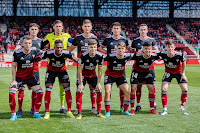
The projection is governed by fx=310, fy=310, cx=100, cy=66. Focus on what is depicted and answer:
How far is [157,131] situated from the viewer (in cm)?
621

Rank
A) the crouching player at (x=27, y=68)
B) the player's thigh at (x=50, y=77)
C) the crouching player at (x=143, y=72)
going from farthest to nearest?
the crouching player at (x=143, y=72) → the player's thigh at (x=50, y=77) → the crouching player at (x=27, y=68)

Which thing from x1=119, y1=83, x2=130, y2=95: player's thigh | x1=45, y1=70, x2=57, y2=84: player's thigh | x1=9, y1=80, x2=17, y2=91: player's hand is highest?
x1=45, y1=70, x2=57, y2=84: player's thigh

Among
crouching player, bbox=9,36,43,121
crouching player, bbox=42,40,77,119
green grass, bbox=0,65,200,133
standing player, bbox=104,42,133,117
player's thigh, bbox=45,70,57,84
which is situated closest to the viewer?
green grass, bbox=0,65,200,133

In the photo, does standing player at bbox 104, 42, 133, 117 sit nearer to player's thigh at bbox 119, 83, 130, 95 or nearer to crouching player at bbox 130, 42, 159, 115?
player's thigh at bbox 119, 83, 130, 95

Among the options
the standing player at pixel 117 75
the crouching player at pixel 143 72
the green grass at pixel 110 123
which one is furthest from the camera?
the crouching player at pixel 143 72

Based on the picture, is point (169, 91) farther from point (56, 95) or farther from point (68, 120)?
point (68, 120)

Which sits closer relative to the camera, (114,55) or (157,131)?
(157,131)

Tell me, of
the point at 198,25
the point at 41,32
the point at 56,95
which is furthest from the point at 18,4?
the point at 56,95

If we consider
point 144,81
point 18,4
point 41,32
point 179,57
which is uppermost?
point 18,4

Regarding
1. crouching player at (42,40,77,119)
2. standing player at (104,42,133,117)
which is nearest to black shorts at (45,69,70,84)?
crouching player at (42,40,77,119)

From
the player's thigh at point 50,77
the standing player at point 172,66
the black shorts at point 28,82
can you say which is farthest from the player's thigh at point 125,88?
the black shorts at point 28,82

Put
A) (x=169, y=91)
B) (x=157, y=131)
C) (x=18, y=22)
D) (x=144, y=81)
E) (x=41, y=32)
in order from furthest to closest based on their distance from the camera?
1. (x=18, y=22)
2. (x=41, y=32)
3. (x=169, y=91)
4. (x=144, y=81)
5. (x=157, y=131)

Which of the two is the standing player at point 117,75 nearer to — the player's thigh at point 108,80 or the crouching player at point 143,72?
the player's thigh at point 108,80

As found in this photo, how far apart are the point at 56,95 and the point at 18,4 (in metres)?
41.7
